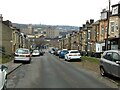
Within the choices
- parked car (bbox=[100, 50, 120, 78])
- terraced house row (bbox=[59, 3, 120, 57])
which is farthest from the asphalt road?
terraced house row (bbox=[59, 3, 120, 57])

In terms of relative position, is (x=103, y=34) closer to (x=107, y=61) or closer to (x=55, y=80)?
(x=107, y=61)

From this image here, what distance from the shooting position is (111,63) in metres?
16.9

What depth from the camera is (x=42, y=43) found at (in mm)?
164750

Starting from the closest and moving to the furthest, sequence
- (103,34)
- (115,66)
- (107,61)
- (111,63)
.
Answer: (115,66)
(111,63)
(107,61)
(103,34)

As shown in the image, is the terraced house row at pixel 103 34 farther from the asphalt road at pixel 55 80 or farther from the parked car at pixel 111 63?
the parked car at pixel 111 63

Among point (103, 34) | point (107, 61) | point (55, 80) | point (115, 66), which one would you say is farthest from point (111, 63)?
point (103, 34)

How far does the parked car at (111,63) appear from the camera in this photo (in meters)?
16.0

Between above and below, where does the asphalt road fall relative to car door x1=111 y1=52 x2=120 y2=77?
below

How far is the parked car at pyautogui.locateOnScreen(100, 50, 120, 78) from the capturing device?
52.5 ft

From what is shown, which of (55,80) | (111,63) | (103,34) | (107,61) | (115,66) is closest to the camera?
(115,66)

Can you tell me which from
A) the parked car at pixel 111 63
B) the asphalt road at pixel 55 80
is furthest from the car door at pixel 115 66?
the asphalt road at pixel 55 80

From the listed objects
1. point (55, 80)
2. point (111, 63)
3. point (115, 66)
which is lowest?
point (55, 80)

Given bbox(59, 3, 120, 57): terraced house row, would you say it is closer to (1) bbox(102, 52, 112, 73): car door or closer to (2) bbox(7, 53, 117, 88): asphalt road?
(2) bbox(7, 53, 117, 88): asphalt road

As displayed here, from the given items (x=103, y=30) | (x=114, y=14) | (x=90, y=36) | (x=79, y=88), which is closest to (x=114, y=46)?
(x=114, y=14)
